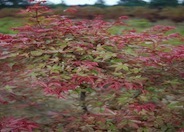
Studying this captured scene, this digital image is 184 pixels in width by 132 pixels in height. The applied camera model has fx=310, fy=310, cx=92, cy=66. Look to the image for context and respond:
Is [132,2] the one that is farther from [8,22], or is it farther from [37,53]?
[37,53]

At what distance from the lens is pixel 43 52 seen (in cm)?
226

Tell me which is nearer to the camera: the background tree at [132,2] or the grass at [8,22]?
the grass at [8,22]

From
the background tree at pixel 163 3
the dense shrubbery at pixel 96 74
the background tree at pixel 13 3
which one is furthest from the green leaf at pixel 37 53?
the background tree at pixel 13 3

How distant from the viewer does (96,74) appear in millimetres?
2111

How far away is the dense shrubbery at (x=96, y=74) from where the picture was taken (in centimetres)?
208

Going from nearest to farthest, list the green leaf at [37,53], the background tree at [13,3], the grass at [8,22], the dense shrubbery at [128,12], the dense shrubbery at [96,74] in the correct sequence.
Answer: the dense shrubbery at [96,74], the green leaf at [37,53], the grass at [8,22], the dense shrubbery at [128,12], the background tree at [13,3]

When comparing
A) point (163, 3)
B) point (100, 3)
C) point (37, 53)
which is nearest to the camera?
point (37, 53)

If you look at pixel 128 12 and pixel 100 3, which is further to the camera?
pixel 100 3

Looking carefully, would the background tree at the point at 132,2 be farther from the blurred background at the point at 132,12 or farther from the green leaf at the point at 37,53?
the green leaf at the point at 37,53

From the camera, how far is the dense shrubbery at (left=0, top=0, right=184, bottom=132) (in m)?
2.08

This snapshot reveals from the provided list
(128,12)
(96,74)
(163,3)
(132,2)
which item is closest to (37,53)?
(96,74)

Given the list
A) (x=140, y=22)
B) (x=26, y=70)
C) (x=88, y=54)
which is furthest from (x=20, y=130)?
(x=140, y=22)

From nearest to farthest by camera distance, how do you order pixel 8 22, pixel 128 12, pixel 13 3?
1. pixel 8 22
2. pixel 128 12
3. pixel 13 3

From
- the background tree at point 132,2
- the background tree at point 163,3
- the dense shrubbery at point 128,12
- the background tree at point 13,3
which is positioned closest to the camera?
the dense shrubbery at point 128,12
